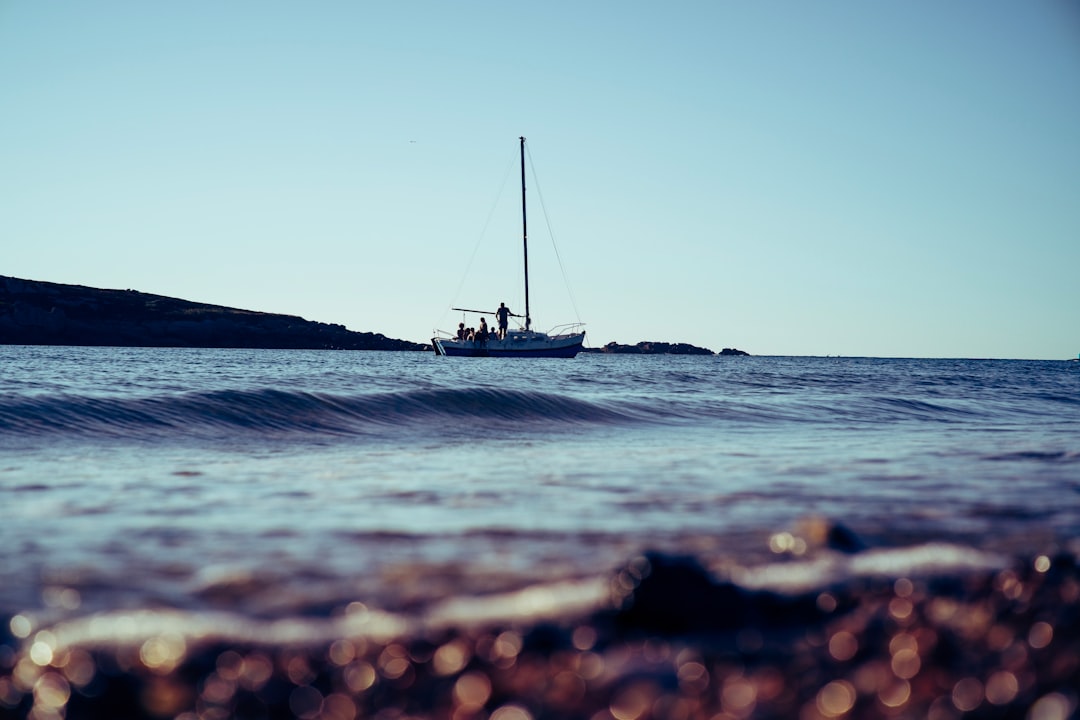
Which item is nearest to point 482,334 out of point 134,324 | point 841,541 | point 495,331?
point 495,331

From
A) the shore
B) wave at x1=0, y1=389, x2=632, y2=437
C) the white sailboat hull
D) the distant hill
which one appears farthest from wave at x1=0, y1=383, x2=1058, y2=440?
the distant hill

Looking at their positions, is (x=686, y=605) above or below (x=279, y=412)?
above

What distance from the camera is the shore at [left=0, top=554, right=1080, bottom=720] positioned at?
2.11 m

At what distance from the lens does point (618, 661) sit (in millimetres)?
2418

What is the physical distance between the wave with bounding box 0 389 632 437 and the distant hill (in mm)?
83063

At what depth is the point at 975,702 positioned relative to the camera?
206cm

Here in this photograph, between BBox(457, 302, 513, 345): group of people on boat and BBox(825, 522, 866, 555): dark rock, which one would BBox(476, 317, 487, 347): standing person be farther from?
BBox(825, 522, 866, 555): dark rock

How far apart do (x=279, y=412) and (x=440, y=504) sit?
7.46 metres

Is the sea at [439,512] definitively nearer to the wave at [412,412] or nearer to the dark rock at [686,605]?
the wave at [412,412]

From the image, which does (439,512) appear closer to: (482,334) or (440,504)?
(440,504)

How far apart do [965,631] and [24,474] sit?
6602 millimetres

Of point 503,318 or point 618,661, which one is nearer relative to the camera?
point 618,661

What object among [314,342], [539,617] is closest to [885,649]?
[539,617]

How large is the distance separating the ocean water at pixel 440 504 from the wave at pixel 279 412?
7 centimetres
